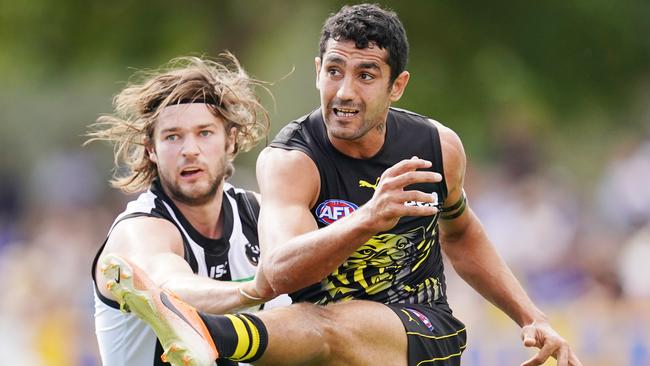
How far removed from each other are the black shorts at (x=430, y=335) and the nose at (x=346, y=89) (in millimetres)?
1047

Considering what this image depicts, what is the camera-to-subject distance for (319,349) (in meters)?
6.16

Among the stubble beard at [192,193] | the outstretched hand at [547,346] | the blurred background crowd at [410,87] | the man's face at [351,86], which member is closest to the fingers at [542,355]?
the outstretched hand at [547,346]

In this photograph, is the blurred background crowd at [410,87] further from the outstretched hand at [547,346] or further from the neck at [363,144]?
the neck at [363,144]

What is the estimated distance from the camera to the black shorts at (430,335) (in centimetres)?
Result: 645

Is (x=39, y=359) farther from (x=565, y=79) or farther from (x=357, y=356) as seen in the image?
(x=565, y=79)

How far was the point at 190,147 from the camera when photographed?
7.15 metres

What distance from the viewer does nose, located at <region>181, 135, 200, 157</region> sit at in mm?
7129

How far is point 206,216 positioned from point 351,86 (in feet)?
4.58

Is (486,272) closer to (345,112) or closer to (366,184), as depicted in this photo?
(366,184)

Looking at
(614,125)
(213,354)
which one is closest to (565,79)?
(614,125)

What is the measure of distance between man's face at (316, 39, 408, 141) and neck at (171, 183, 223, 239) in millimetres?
1150

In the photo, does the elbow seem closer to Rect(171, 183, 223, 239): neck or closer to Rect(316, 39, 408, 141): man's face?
Rect(316, 39, 408, 141): man's face

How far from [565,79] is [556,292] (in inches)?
268

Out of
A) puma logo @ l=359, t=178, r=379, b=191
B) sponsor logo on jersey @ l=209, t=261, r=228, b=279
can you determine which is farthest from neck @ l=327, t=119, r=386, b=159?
sponsor logo on jersey @ l=209, t=261, r=228, b=279
